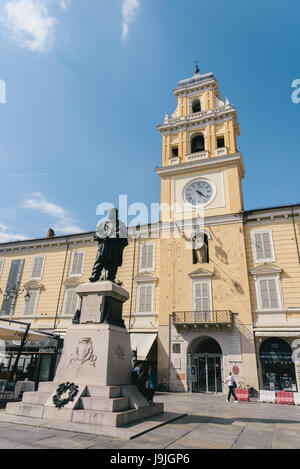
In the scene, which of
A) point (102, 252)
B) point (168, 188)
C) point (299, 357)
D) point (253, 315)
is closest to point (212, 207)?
point (168, 188)

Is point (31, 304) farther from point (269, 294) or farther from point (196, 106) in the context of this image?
point (196, 106)

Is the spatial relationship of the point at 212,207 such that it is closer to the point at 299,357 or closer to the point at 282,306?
the point at 282,306

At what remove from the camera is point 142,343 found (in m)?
18.6

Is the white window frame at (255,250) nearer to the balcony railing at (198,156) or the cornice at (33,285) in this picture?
the balcony railing at (198,156)

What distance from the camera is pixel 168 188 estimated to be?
23484 millimetres

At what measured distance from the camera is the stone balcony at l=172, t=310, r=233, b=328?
17.6 meters

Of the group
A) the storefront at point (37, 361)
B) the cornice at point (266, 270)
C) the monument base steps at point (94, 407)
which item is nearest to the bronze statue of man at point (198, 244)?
the cornice at point (266, 270)

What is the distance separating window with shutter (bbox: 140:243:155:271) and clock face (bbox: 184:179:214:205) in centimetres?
480

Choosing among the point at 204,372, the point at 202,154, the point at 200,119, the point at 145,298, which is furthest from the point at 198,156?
the point at 204,372

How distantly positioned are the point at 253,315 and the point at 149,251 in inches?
343

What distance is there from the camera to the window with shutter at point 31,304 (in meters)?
23.2

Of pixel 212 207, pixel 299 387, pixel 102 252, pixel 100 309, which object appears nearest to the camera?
pixel 100 309

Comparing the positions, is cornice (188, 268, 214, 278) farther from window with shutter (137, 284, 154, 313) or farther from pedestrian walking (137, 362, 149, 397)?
pedestrian walking (137, 362, 149, 397)
